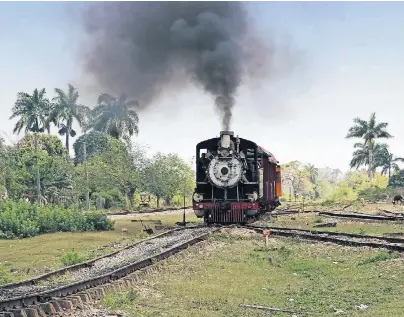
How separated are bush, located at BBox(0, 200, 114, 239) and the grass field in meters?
0.92

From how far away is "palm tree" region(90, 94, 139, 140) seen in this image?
71.1 metres

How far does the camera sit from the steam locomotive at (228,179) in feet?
76.4

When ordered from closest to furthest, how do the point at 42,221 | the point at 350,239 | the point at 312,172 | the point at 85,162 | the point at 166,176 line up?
the point at 350,239 < the point at 42,221 < the point at 85,162 < the point at 166,176 < the point at 312,172

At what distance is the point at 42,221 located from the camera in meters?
27.6

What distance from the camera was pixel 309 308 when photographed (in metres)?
9.95

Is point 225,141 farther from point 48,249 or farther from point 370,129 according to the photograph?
point 370,129

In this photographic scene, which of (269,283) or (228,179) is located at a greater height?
(228,179)

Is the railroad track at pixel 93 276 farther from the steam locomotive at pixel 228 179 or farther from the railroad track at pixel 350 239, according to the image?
the steam locomotive at pixel 228 179

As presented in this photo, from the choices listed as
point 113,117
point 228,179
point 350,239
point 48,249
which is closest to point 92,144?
point 113,117

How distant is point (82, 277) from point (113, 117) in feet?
198

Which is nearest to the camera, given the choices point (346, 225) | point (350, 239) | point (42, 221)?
point (350, 239)

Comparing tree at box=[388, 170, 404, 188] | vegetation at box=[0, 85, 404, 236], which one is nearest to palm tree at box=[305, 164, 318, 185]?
vegetation at box=[0, 85, 404, 236]

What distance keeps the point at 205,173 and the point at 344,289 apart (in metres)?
12.9

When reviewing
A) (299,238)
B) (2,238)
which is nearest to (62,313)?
(299,238)
